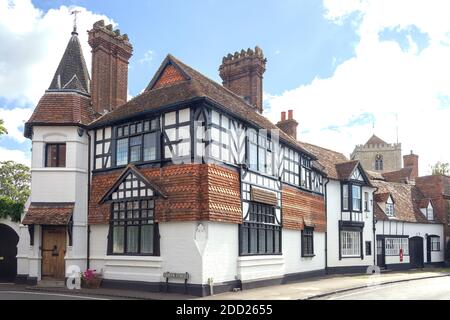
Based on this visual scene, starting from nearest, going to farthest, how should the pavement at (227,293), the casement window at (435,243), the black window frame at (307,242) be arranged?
the pavement at (227,293)
the black window frame at (307,242)
the casement window at (435,243)

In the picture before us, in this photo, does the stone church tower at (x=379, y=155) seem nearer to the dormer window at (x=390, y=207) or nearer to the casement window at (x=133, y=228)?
the dormer window at (x=390, y=207)

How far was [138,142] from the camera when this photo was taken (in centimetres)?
1994

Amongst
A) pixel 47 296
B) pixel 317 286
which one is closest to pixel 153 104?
pixel 47 296

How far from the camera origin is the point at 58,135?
2144cm

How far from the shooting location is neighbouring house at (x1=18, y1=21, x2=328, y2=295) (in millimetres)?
17859

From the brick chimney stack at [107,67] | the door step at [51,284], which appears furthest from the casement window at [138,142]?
the door step at [51,284]

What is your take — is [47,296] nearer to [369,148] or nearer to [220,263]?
[220,263]

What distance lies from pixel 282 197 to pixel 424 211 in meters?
21.9

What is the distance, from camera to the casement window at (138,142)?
19.4m

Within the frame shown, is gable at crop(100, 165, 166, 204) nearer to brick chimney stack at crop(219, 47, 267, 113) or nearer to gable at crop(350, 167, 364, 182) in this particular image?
brick chimney stack at crop(219, 47, 267, 113)

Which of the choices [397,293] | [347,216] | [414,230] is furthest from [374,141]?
[397,293]

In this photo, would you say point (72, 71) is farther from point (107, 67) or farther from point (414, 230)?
point (414, 230)

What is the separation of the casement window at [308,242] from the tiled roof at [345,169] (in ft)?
17.6

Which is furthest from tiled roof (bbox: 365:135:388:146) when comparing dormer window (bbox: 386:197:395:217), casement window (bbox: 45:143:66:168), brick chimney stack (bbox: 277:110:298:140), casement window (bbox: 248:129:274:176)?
casement window (bbox: 45:143:66:168)
